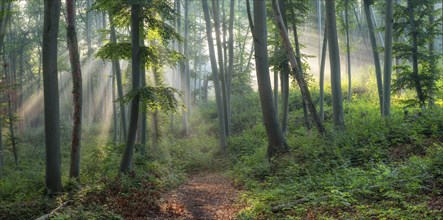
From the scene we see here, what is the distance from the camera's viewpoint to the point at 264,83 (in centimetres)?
1157

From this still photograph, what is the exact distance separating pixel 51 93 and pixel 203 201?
15.5 feet

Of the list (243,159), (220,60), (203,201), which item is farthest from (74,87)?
(220,60)

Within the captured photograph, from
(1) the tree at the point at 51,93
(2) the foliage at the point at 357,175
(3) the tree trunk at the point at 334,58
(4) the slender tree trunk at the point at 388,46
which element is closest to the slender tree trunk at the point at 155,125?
(2) the foliage at the point at 357,175

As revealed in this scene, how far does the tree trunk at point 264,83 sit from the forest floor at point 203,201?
6.90 ft

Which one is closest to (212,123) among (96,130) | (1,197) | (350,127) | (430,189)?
(96,130)

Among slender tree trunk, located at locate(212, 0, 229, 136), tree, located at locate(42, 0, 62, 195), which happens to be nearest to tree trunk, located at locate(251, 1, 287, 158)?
slender tree trunk, located at locate(212, 0, 229, 136)

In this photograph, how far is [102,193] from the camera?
805cm

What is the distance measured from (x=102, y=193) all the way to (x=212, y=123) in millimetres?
17042

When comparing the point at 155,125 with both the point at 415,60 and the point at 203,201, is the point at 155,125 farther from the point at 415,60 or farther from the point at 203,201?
the point at 415,60

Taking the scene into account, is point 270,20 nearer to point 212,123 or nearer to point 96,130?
point 212,123

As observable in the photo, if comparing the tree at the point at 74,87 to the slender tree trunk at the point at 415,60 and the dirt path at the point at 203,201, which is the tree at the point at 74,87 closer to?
the dirt path at the point at 203,201

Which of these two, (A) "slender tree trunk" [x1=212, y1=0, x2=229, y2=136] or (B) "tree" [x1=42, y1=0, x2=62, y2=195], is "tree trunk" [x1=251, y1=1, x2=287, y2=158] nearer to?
(A) "slender tree trunk" [x1=212, y1=0, x2=229, y2=136]

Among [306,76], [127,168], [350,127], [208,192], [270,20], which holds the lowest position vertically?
[208,192]

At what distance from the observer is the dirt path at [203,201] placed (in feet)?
24.3
